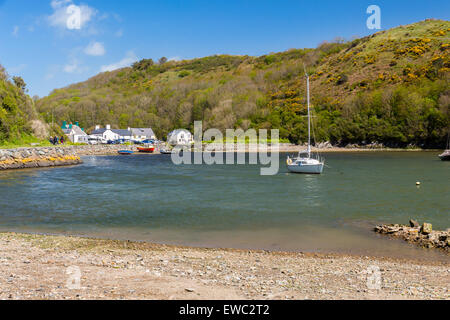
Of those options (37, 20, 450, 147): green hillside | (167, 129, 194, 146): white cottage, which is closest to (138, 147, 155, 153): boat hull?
(37, 20, 450, 147): green hillside

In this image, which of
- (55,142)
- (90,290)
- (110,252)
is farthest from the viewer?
(55,142)

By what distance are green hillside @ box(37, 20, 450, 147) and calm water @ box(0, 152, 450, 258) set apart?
7022 centimetres

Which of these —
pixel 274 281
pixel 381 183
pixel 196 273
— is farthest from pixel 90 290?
pixel 381 183

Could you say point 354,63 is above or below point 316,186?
above

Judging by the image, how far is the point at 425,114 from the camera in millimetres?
99750

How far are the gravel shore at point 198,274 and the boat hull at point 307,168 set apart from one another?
3004cm

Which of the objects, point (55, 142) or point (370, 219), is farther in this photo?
point (55, 142)

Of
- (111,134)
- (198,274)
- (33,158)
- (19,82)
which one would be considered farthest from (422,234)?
(111,134)

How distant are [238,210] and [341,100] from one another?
109m

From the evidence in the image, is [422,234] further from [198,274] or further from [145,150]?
[145,150]

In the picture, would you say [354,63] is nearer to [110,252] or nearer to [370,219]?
[370,219]

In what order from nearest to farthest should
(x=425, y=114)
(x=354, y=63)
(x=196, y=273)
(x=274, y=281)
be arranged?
(x=274, y=281)
(x=196, y=273)
(x=425, y=114)
(x=354, y=63)

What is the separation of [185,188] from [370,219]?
1877 cm

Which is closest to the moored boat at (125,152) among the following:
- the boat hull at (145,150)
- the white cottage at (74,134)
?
the boat hull at (145,150)
